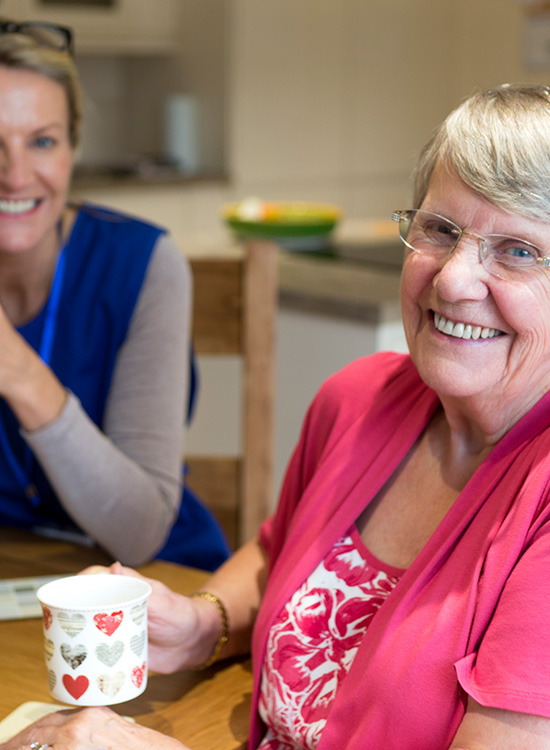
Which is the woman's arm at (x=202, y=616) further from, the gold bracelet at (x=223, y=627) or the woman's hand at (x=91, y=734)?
the woman's hand at (x=91, y=734)

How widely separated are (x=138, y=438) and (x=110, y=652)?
68 cm

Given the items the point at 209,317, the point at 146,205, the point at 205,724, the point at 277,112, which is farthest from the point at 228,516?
the point at 277,112

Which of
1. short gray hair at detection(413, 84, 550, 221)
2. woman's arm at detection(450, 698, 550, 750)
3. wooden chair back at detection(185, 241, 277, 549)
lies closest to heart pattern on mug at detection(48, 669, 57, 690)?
woman's arm at detection(450, 698, 550, 750)

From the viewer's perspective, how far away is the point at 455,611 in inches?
34.3

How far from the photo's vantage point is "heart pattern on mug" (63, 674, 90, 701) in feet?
2.98

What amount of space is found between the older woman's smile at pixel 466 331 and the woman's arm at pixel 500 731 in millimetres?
343

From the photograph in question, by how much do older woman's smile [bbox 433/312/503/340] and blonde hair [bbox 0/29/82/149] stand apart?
91 cm

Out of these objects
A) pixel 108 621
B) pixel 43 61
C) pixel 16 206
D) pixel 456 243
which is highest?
pixel 43 61

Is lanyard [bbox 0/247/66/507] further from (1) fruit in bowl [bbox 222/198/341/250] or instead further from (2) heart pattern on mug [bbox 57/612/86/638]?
(1) fruit in bowl [bbox 222/198/341/250]

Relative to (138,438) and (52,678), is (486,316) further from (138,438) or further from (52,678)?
(138,438)

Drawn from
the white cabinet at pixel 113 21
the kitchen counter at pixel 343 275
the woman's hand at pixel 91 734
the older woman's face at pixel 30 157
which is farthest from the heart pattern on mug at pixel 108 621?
the white cabinet at pixel 113 21

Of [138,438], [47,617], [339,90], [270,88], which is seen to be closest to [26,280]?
[138,438]

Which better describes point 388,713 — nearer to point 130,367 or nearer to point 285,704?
point 285,704

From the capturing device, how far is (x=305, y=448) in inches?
49.5
